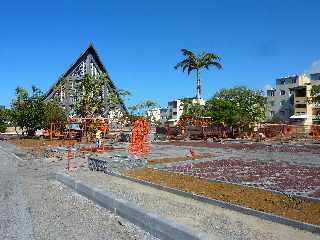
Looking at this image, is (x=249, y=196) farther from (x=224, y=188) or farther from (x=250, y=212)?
(x=250, y=212)

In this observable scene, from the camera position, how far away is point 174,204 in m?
9.26

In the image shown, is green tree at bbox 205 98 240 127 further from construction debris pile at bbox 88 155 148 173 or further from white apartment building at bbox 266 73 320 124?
white apartment building at bbox 266 73 320 124

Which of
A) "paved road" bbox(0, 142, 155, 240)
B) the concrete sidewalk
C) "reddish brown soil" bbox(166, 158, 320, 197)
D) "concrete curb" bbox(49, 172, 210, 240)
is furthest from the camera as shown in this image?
"reddish brown soil" bbox(166, 158, 320, 197)

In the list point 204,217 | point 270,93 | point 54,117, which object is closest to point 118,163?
point 204,217

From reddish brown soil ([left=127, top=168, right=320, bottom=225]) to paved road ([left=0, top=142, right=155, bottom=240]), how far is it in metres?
2.15

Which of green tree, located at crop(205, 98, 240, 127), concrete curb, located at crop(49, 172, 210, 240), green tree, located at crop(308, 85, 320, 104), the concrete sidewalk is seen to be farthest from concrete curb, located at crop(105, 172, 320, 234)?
green tree, located at crop(308, 85, 320, 104)

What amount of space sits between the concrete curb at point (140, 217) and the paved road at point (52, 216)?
0.49 feet

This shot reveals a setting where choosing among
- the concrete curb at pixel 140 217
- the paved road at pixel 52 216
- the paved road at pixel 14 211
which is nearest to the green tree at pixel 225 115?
the paved road at pixel 14 211

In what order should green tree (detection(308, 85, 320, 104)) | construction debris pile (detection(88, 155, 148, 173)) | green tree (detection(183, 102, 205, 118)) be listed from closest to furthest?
construction debris pile (detection(88, 155, 148, 173)), green tree (detection(308, 85, 320, 104)), green tree (detection(183, 102, 205, 118))

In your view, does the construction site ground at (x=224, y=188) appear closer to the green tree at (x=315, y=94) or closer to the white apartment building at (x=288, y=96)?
the green tree at (x=315, y=94)

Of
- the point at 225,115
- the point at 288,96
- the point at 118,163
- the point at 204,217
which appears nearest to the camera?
the point at 204,217

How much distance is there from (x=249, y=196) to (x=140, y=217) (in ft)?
8.10

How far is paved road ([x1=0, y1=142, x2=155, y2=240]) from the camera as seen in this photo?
25.3ft

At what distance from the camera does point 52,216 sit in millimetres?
9070
